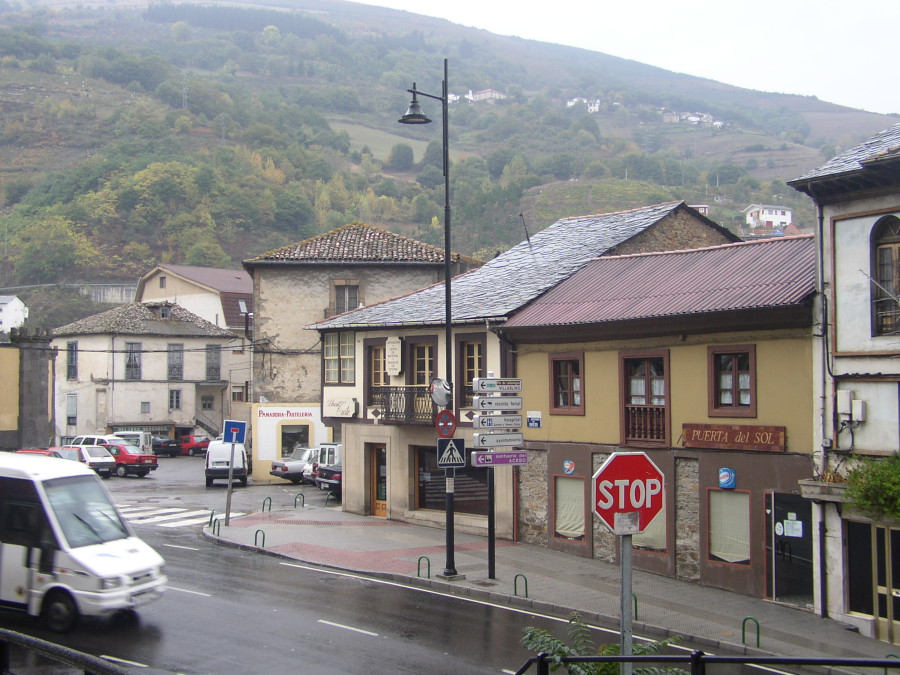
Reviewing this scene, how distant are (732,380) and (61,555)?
12704mm

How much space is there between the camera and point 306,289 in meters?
41.1

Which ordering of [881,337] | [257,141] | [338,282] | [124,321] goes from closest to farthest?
[881,337] → [338,282] → [124,321] → [257,141]

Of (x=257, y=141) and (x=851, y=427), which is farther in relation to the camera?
(x=257, y=141)

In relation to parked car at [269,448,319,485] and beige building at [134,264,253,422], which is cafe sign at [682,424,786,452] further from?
beige building at [134,264,253,422]

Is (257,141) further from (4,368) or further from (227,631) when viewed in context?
(227,631)

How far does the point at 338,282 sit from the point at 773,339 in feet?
85.7

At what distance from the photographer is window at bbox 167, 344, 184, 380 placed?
6022 centimetres

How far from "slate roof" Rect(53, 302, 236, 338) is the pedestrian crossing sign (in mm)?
43728

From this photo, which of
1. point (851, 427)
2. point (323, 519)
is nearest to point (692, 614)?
point (851, 427)

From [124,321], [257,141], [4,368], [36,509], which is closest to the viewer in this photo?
[36,509]

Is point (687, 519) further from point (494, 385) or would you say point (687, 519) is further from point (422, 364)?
point (422, 364)

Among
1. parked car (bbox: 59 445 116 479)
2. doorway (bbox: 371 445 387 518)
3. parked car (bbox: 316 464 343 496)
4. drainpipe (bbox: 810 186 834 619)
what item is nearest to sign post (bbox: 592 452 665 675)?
drainpipe (bbox: 810 186 834 619)

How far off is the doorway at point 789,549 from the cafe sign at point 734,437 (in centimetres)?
96

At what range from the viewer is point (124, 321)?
5909 cm
